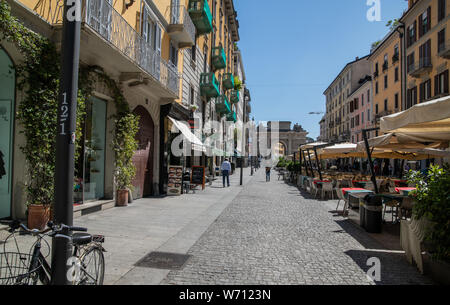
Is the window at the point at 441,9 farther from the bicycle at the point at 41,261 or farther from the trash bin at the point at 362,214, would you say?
the bicycle at the point at 41,261

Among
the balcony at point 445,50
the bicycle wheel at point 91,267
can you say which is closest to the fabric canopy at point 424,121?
the bicycle wheel at point 91,267

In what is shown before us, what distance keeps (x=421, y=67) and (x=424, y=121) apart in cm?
2779

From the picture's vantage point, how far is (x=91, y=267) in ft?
10.2

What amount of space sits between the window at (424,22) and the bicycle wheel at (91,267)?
33426 mm

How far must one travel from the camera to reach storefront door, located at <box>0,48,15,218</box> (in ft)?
20.5

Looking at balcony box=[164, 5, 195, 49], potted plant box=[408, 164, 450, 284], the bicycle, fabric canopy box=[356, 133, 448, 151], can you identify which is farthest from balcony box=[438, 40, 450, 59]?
the bicycle

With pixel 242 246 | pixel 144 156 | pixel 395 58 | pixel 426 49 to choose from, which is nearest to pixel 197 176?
pixel 144 156

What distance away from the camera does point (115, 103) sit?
991 centimetres

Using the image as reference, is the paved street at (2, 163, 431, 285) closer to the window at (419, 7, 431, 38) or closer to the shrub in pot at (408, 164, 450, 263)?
the shrub in pot at (408, 164, 450, 263)

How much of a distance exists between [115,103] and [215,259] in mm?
6883

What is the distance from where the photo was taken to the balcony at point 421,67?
27312 mm

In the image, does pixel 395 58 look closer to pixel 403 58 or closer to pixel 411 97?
pixel 403 58
